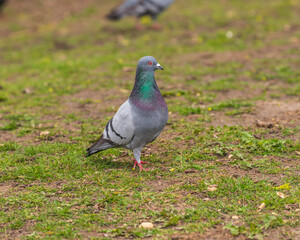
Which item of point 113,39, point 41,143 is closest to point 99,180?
point 41,143

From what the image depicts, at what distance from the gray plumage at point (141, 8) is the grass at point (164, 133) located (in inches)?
15.1

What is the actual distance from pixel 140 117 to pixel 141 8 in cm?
768

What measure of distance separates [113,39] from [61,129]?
517cm

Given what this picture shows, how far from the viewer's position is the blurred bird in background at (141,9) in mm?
11227

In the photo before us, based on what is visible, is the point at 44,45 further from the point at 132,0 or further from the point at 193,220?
the point at 193,220

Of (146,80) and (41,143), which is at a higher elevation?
(146,80)

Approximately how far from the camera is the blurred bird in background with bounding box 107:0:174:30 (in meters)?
11.2

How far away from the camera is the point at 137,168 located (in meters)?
4.43

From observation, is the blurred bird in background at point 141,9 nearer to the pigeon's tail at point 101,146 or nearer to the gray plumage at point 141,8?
the gray plumage at point 141,8

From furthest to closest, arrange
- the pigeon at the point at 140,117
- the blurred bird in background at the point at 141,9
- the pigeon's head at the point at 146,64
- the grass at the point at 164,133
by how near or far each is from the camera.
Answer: the blurred bird in background at the point at 141,9
the pigeon's head at the point at 146,64
the pigeon at the point at 140,117
the grass at the point at 164,133

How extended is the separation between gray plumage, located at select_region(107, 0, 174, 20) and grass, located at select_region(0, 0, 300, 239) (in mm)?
383

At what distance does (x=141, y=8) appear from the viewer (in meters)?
11.3

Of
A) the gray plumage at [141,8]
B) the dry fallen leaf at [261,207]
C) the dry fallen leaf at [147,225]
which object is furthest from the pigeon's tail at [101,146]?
the gray plumage at [141,8]

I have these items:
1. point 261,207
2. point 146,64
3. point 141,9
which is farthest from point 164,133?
point 141,9
